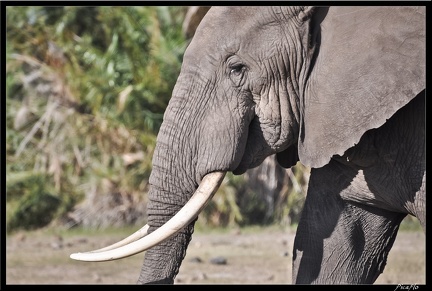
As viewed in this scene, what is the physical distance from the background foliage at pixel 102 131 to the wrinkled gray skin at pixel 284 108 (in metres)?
5.87

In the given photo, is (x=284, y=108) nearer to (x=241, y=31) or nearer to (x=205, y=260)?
(x=241, y=31)

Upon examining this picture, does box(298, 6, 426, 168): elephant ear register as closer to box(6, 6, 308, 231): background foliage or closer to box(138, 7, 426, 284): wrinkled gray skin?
box(138, 7, 426, 284): wrinkled gray skin

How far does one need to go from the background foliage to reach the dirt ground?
0.40 m

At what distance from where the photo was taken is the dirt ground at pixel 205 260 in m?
8.22

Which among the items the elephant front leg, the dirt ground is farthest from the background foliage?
the elephant front leg

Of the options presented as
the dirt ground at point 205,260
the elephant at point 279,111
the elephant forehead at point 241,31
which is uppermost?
the elephant forehead at point 241,31

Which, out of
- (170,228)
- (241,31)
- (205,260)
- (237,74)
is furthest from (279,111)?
(205,260)

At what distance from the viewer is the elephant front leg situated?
5.31 meters

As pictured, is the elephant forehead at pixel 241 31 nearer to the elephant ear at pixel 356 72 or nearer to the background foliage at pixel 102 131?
the elephant ear at pixel 356 72

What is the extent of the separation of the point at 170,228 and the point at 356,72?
110cm

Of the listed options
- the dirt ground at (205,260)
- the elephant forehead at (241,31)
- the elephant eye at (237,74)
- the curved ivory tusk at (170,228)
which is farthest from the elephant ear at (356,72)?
the dirt ground at (205,260)

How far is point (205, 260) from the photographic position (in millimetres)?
9188

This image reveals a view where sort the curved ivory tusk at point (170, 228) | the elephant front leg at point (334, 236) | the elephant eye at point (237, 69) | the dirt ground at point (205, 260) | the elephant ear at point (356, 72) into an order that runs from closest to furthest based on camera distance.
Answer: the elephant ear at point (356, 72) → the curved ivory tusk at point (170, 228) → the elephant eye at point (237, 69) → the elephant front leg at point (334, 236) → the dirt ground at point (205, 260)

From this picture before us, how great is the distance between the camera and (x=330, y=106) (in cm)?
479
